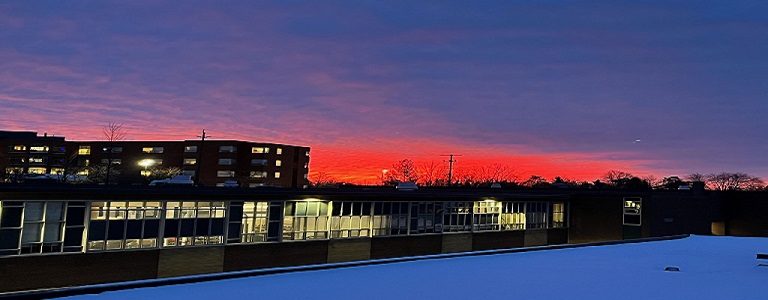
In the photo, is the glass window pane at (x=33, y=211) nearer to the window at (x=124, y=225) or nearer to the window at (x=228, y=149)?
the window at (x=124, y=225)

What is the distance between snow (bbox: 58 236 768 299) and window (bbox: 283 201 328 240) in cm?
804

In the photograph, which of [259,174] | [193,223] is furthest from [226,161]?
[193,223]

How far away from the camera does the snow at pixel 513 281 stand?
701 inches

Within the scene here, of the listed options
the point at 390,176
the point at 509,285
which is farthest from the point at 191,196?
the point at 390,176

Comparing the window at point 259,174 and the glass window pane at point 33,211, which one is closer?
the glass window pane at point 33,211

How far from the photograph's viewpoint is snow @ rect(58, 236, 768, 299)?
1781cm

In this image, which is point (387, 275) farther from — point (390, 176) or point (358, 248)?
point (390, 176)

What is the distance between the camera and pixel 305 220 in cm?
3288

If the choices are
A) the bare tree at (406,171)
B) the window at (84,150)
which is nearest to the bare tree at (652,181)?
the bare tree at (406,171)

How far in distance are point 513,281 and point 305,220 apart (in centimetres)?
1522

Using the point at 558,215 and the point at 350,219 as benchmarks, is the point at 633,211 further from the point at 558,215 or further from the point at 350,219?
the point at 350,219

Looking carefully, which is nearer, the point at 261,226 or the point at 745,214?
the point at 261,226

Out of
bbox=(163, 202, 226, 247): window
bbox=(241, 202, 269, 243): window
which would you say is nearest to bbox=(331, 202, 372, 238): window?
bbox=(241, 202, 269, 243): window

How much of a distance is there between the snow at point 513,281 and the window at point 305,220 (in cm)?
804
